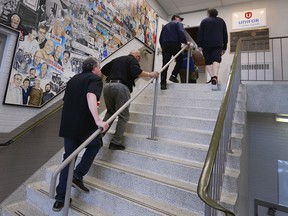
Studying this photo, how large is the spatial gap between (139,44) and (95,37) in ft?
5.46

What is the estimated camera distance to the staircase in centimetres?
175

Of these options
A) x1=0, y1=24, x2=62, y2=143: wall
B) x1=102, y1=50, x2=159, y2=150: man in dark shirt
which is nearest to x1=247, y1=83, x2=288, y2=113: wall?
x1=102, y1=50, x2=159, y2=150: man in dark shirt

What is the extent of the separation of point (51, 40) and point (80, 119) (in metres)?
1.54

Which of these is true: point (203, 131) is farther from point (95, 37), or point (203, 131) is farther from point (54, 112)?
point (95, 37)

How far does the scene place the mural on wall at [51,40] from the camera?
2.41m

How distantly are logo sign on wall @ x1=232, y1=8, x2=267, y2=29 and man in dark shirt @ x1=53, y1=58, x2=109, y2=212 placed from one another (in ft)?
17.5

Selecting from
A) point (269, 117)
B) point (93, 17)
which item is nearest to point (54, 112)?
point (93, 17)

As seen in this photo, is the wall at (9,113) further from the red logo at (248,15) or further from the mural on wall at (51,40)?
the red logo at (248,15)

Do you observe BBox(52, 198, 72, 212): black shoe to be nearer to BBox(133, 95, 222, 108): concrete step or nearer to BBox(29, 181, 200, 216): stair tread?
BBox(29, 181, 200, 216): stair tread

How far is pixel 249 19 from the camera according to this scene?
5.71 m

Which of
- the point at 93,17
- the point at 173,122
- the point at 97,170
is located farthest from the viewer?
the point at 93,17

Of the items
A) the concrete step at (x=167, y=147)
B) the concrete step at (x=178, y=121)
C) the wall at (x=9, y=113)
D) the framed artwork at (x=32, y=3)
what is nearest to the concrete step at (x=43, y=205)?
the wall at (x=9, y=113)

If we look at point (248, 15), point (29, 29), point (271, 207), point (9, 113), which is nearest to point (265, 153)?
point (271, 207)

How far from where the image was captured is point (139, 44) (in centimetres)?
502
